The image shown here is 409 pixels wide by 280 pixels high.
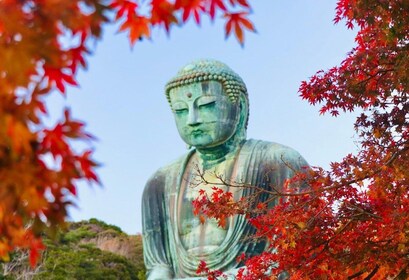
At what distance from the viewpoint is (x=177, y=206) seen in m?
6.93

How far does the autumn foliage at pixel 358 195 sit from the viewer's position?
593 cm

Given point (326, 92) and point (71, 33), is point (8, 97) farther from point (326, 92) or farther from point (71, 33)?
point (326, 92)

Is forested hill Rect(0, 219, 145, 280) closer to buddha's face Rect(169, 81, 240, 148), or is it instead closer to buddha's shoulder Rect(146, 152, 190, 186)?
buddha's shoulder Rect(146, 152, 190, 186)

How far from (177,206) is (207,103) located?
2.99 feet

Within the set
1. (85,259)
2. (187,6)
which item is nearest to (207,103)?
(187,6)

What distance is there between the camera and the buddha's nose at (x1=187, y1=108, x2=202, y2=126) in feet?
22.1

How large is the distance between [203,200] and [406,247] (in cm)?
154

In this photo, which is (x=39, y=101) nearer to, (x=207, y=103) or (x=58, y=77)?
(x=58, y=77)

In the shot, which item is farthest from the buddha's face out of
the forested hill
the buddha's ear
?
the forested hill

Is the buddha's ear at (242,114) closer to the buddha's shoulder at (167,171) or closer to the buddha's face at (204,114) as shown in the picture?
the buddha's face at (204,114)

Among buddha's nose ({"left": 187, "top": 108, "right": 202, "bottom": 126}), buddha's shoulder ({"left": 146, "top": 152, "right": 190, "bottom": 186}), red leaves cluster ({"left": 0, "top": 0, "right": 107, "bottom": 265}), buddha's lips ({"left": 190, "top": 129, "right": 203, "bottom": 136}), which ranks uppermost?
buddha's nose ({"left": 187, "top": 108, "right": 202, "bottom": 126})

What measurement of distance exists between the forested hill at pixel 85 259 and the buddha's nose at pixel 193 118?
8.68 m

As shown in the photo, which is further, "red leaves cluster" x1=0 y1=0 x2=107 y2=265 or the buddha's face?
the buddha's face

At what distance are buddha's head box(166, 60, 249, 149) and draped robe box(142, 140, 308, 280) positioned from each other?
0.28 meters
